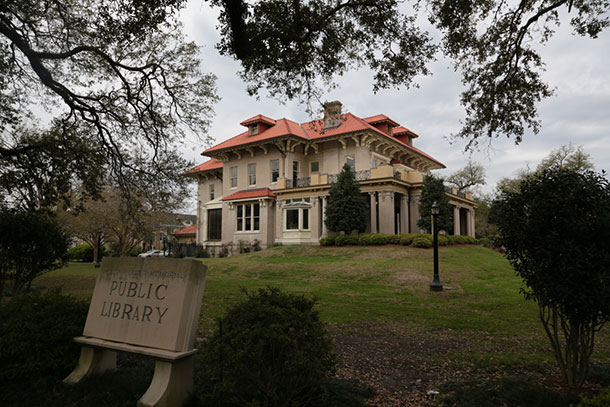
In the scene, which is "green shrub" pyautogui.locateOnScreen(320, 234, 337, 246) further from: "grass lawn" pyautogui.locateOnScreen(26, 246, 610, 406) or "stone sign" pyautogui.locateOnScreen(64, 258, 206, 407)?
"stone sign" pyautogui.locateOnScreen(64, 258, 206, 407)

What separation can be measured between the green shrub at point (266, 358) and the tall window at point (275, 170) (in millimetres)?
32832

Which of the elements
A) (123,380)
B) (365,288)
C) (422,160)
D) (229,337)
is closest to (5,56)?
(123,380)

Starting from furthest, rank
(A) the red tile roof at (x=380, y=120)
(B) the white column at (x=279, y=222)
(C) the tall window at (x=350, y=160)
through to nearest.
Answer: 1. (A) the red tile roof at (x=380, y=120)
2. (C) the tall window at (x=350, y=160)
3. (B) the white column at (x=279, y=222)

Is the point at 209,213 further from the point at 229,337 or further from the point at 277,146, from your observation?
the point at 229,337

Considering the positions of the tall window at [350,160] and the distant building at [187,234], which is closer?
the tall window at [350,160]

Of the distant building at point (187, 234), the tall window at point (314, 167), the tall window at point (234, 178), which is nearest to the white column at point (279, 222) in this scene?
the tall window at point (314, 167)

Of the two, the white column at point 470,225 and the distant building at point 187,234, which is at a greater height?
the white column at point 470,225

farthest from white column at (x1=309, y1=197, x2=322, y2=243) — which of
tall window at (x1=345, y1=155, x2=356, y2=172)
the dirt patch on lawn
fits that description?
the dirt patch on lawn

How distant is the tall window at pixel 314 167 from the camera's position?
120ft

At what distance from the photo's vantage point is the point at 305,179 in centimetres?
3472

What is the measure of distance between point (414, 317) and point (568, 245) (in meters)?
6.28

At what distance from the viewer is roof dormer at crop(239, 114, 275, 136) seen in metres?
38.9

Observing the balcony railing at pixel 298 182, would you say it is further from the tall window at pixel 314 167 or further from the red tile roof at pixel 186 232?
the red tile roof at pixel 186 232

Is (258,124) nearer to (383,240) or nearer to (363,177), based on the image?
(363,177)
